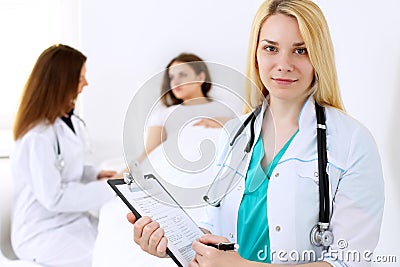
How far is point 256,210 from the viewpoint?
1.05m

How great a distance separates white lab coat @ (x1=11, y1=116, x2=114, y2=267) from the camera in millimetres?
2049

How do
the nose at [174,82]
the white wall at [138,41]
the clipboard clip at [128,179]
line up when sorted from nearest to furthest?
1. the clipboard clip at [128,179]
2. the nose at [174,82]
3. the white wall at [138,41]

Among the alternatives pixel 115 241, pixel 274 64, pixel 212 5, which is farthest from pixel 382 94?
pixel 212 5

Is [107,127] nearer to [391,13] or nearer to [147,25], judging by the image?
[147,25]

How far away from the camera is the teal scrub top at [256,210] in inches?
41.1

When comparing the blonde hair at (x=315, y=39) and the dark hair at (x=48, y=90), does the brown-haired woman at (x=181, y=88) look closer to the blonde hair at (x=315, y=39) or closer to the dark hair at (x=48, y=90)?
the dark hair at (x=48, y=90)

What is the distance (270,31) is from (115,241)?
0.88 metres

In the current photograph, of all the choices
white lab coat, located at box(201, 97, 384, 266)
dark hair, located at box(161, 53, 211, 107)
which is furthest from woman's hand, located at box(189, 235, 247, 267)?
dark hair, located at box(161, 53, 211, 107)

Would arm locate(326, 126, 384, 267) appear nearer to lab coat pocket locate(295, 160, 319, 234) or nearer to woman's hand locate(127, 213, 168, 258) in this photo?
lab coat pocket locate(295, 160, 319, 234)

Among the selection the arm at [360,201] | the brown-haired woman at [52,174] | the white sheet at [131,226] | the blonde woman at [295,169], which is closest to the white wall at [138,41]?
the brown-haired woman at [52,174]

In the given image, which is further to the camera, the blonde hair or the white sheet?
the white sheet

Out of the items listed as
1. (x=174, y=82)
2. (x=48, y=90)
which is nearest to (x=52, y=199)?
(x=48, y=90)

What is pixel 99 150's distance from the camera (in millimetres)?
2834

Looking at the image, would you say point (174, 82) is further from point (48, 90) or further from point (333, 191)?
point (333, 191)
